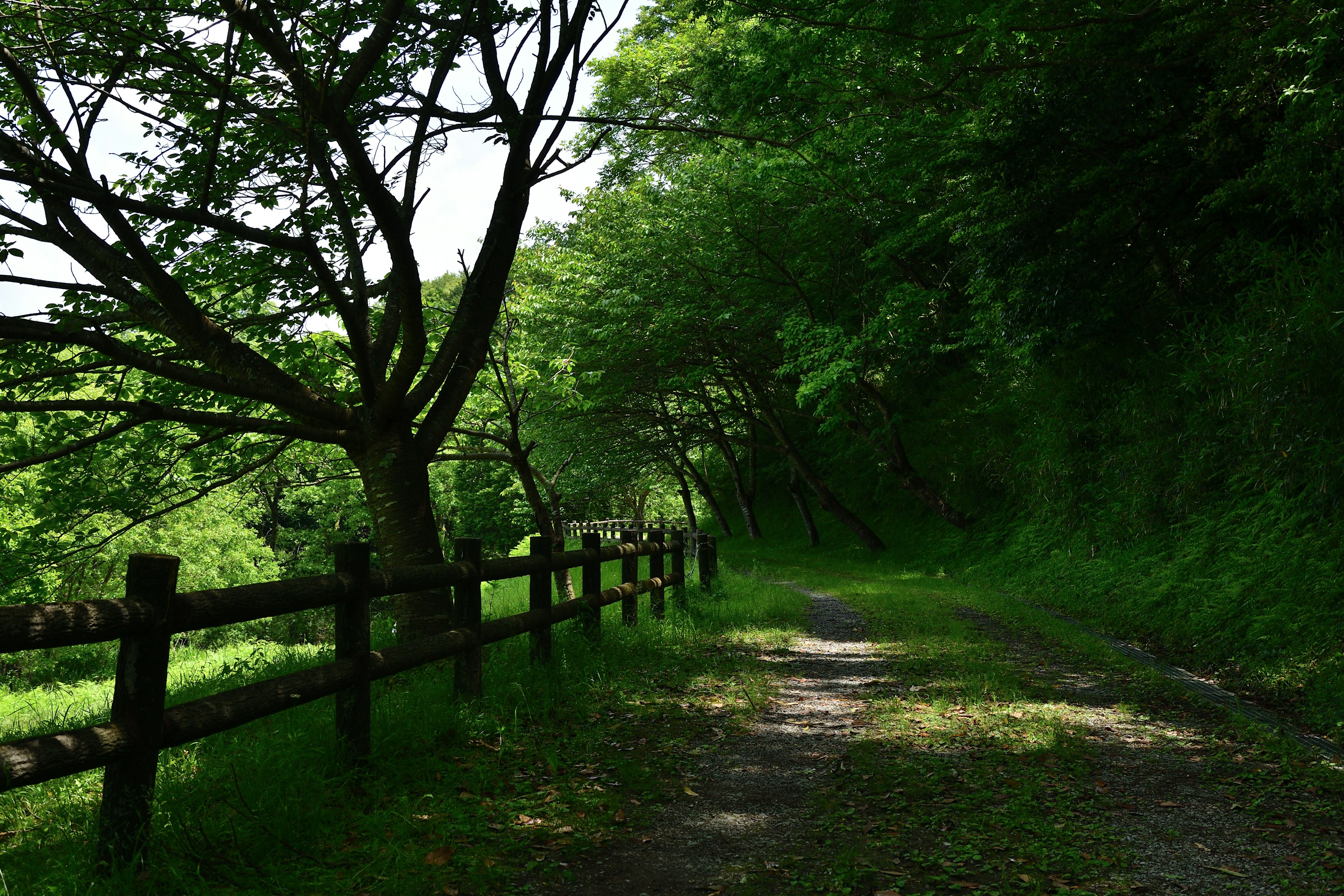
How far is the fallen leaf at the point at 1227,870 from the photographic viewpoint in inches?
139

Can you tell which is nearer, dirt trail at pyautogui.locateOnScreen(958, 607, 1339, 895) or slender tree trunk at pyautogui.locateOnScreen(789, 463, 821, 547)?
dirt trail at pyautogui.locateOnScreen(958, 607, 1339, 895)

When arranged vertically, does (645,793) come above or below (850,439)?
below

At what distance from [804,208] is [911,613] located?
11.7 meters

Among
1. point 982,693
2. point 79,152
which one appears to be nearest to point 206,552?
point 79,152

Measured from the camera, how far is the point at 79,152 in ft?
21.5

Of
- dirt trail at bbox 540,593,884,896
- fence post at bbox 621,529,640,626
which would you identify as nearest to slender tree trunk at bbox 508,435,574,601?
fence post at bbox 621,529,640,626

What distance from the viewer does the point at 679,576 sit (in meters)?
11.7

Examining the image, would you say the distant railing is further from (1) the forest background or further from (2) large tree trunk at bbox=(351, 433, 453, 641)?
(1) the forest background

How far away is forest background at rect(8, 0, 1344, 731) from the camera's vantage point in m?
8.09

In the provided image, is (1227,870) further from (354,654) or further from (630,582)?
(630,582)

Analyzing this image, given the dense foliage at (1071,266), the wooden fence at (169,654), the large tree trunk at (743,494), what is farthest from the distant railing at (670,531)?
the dense foliage at (1071,266)

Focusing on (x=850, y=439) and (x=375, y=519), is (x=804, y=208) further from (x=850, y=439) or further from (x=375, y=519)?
(x=375, y=519)

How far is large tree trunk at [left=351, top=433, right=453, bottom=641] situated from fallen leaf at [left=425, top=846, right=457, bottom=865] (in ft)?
12.3

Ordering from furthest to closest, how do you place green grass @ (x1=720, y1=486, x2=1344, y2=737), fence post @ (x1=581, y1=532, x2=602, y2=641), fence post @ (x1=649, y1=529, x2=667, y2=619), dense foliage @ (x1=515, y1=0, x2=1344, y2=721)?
fence post @ (x1=649, y1=529, x2=667, y2=619) → fence post @ (x1=581, y1=532, x2=602, y2=641) → dense foliage @ (x1=515, y1=0, x2=1344, y2=721) → green grass @ (x1=720, y1=486, x2=1344, y2=737)
